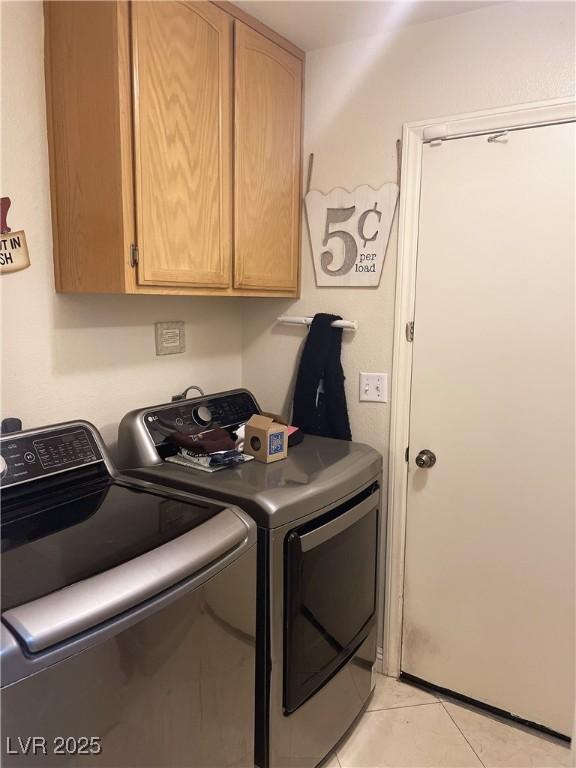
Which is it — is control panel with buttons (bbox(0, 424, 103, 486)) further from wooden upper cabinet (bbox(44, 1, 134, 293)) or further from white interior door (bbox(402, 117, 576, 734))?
white interior door (bbox(402, 117, 576, 734))

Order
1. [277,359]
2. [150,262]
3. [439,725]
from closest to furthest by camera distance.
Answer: [150,262], [439,725], [277,359]

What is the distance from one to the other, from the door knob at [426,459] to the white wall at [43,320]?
0.98m

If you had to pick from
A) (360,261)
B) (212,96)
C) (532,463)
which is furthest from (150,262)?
(532,463)

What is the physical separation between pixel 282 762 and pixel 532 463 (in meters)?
1.20

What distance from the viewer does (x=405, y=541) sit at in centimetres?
213

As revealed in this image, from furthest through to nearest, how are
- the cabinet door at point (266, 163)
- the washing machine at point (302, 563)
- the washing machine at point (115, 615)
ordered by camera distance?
the cabinet door at point (266, 163) → the washing machine at point (302, 563) → the washing machine at point (115, 615)

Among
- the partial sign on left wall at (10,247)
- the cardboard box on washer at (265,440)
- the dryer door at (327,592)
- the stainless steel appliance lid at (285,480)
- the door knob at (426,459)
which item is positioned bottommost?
the dryer door at (327,592)

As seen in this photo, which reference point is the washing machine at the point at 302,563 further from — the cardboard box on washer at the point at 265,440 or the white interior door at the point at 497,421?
the white interior door at the point at 497,421

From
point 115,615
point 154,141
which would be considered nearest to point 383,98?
point 154,141

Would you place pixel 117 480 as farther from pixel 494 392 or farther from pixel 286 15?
pixel 286 15

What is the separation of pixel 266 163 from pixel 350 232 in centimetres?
40

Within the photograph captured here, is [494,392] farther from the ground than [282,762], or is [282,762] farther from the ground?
[494,392]

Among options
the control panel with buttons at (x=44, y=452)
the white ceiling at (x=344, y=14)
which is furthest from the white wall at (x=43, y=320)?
the white ceiling at (x=344, y=14)

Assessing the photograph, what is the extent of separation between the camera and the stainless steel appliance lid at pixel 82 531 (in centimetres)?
102
